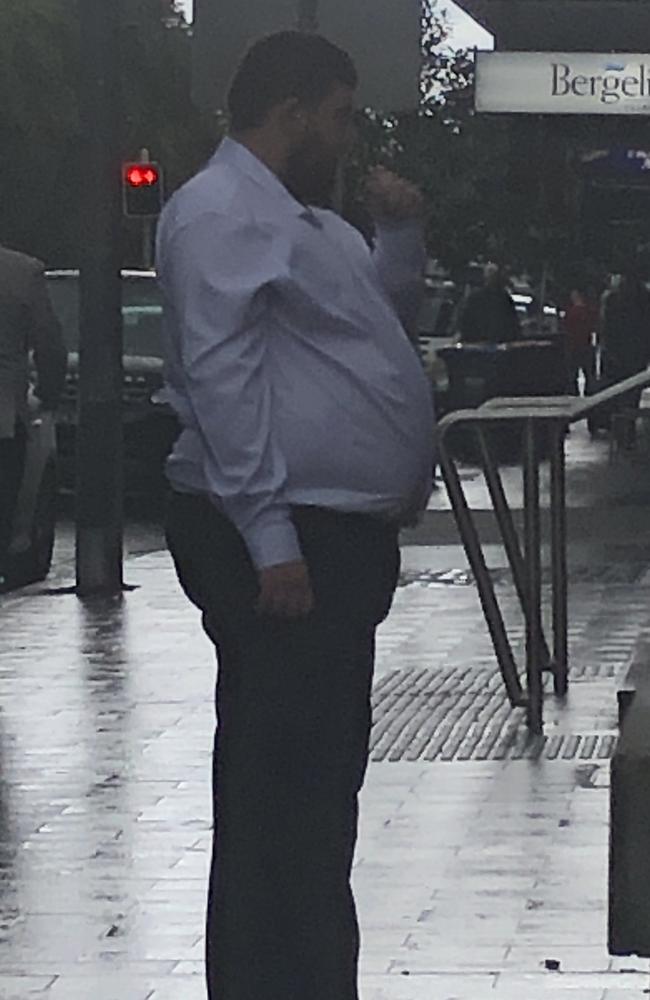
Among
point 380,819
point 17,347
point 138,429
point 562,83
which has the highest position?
point 562,83

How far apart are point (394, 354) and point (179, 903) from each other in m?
2.26

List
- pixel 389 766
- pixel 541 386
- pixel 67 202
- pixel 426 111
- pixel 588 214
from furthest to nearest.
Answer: pixel 67 202, pixel 426 111, pixel 588 214, pixel 541 386, pixel 389 766

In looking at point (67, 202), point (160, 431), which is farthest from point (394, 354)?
point (67, 202)

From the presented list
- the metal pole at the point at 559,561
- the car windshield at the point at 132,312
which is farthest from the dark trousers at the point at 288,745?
the car windshield at the point at 132,312

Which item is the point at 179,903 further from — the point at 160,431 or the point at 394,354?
the point at 160,431

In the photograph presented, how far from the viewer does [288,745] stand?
5.46m

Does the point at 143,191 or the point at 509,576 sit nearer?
the point at 509,576

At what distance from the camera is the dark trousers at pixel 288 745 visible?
5.43m

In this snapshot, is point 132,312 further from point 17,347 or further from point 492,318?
point 17,347

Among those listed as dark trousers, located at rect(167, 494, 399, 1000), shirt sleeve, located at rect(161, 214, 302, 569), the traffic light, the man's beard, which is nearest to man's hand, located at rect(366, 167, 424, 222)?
the man's beard

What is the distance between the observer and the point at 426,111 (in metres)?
43.5

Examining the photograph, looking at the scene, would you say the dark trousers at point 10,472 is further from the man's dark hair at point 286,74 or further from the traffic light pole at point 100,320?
the man's dark hair at point 286,74

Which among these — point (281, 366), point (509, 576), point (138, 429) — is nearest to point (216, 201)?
point (281, 366)

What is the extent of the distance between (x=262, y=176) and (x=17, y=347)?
234 inches
